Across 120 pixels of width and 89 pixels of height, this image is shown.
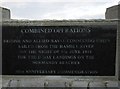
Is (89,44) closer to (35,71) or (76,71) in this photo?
(76,71)

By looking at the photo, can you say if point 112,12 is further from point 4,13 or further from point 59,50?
point 4,13

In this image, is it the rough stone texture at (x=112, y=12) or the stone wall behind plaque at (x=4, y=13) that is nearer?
the stone wall behind plaque at (x=4, y=13)

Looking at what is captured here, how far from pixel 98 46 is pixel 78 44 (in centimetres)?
42

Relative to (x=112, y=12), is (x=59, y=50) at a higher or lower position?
lower

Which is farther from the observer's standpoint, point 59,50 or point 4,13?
point 4,13

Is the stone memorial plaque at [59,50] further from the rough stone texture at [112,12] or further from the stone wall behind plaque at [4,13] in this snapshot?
the rough stone texture at [112,12]

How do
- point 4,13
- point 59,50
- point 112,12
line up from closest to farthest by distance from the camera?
point 59,50 < point 4,13 < point 112,12

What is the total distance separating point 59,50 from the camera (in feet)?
16.9

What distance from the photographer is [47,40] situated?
515 cm

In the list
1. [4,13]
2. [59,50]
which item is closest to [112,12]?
[59,50]

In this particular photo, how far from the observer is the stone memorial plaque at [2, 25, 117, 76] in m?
5.08


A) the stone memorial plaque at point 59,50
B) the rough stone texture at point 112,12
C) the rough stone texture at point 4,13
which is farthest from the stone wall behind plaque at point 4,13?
the rough stone texture at point 112,12

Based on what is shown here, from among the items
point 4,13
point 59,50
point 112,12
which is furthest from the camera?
point 112,12

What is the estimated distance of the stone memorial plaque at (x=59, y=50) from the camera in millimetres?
5078
